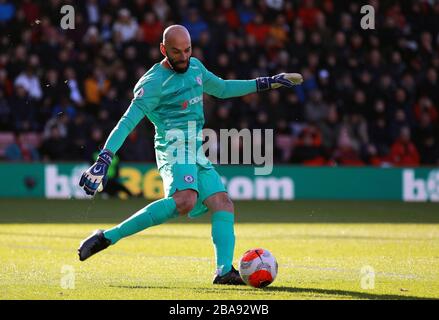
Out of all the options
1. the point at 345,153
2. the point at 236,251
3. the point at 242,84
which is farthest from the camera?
the point at 345,153

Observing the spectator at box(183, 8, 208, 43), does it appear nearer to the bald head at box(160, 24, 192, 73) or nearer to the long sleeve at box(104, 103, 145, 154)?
the bald head at box(160, 24, 192, 73)

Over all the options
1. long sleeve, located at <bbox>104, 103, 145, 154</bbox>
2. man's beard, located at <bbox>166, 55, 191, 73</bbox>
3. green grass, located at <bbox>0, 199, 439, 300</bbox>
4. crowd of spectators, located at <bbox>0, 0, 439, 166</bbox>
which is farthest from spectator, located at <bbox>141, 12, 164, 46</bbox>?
long sleeve, located at <bbox>104, 103, 145, 154</bbox>

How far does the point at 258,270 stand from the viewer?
319 inches

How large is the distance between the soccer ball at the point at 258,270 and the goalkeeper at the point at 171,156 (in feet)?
0.67

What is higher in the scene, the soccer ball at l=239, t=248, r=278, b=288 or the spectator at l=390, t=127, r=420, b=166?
the spectator at l=390, t=127, r=420, b=166

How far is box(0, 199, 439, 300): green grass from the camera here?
7.94 metres

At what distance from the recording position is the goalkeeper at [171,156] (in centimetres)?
814

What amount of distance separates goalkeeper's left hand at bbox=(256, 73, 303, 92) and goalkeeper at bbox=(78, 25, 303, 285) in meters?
0.58

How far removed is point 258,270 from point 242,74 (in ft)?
39.5

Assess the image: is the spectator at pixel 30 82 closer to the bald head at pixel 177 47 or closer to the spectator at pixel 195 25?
the spectator at pixel 195 25

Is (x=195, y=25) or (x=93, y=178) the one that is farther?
(x=195, y=25)

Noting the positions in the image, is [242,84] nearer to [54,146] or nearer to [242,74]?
[54,146]

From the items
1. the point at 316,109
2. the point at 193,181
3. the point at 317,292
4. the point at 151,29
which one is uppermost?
the point at 151,29

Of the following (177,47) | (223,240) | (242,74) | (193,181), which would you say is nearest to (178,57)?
(177,47)
